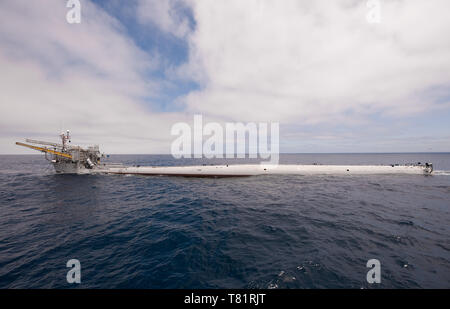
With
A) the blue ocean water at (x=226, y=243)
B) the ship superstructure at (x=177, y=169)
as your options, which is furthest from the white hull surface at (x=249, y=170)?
the blue ocean water at (x=226, y=243)

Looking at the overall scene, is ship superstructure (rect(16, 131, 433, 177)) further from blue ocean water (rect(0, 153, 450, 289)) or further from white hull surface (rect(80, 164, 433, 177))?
blue ocean water (rect(0, 153, 450, 289))

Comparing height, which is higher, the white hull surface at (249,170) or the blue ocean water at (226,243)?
the white hull surface at (249,170)

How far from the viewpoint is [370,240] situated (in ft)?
42.9

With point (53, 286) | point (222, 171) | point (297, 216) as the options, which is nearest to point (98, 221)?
point (53, 286)

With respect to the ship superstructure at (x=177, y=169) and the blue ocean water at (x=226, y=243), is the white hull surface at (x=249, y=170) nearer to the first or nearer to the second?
the ship superstructure at (x=177, y=169)

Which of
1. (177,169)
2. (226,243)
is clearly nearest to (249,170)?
(177,169)

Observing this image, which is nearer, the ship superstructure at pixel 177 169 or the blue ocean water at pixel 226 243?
the blue ocean water at pixel 226 243

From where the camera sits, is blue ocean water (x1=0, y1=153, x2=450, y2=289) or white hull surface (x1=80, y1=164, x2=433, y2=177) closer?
blue ocean water (x1=0, y1=153, x2=450, y2=289)

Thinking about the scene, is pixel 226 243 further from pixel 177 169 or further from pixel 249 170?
pixel 177 169

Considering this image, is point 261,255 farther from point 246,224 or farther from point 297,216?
point 297,216

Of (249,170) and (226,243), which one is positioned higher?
(249,170)

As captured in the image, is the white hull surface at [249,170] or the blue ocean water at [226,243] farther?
the white hull surface at [249,170]

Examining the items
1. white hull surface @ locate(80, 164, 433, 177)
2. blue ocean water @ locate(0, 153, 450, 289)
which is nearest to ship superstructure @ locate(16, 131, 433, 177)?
white hull surface @ locate(80, 164, 433, 177)

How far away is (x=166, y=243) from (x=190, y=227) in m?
3.10
